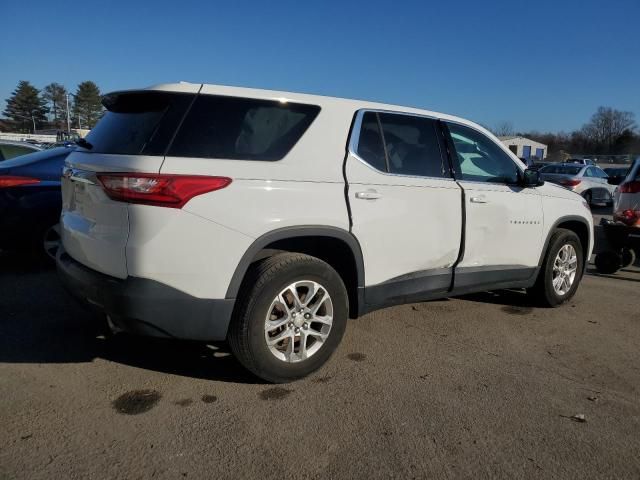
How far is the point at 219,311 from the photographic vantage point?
287cm

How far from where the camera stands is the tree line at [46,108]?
99.4 meters

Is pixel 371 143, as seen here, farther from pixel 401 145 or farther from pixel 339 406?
pixel 339 406

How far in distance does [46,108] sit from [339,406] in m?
117

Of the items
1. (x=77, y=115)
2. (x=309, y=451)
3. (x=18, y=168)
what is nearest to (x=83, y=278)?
(x=309, y=451)

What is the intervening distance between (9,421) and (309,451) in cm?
160

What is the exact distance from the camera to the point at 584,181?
664 inches

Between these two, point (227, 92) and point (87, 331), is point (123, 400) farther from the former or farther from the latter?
point (227, 92)

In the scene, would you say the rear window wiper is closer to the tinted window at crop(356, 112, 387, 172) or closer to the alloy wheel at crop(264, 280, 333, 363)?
the alloy wheel at crop(264, 280, 333, 363)

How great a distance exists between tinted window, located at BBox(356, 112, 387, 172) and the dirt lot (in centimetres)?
141

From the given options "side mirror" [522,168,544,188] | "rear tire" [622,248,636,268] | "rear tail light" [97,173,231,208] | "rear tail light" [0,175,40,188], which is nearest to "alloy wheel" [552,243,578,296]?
"side mirror" [522,168,544,188]

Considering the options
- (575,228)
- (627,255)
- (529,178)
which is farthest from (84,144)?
(627,255)

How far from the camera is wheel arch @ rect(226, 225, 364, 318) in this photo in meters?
2.91

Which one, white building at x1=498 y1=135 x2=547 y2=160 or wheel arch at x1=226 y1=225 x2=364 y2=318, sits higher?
white building at x1=498 y1=135 x2=547 y2=160

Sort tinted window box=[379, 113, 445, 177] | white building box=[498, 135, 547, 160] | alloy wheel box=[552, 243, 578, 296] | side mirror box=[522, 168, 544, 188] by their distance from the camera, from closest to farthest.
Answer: tinted window box=[379, 113, 445, 177] < side mirror box=[522, 168, 544, 188] < alloy wheel box=[552, 243, 578, 296] < white building box=[498, 135, 547, 160]
